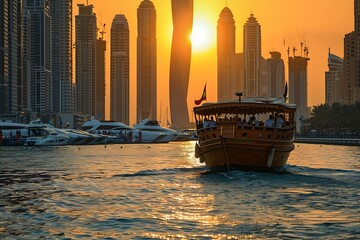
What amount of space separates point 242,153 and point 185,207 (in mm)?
11555

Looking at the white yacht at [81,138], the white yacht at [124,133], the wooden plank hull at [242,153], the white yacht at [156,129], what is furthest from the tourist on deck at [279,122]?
the white yacht at [156,129]

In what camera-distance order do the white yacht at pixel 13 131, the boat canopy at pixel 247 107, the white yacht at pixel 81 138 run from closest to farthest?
the boat canopy at pixel 247 107, the white yacht at pixel 81 138, the white yacht at pixel 13 131

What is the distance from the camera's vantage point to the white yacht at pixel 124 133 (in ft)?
425

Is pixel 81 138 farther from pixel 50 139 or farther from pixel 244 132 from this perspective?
pixel 244 132

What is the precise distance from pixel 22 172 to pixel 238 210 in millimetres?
23415

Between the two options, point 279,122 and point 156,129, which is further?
point 156,129

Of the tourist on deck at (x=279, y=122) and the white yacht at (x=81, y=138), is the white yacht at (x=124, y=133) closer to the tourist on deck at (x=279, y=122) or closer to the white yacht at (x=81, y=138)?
the white yacht at (x=81, y=138)

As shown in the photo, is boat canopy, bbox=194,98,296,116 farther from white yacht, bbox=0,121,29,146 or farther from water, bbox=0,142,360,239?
white yacht, bbox=0,121,29,146

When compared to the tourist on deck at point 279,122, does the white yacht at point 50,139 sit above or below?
below

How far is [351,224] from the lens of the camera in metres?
18.8

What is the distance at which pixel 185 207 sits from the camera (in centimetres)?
2253

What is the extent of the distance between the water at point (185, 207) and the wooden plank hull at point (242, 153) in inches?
24.5

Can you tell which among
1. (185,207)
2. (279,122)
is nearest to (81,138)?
(279,122)

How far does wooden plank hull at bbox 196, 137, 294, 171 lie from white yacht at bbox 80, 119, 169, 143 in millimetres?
92408
